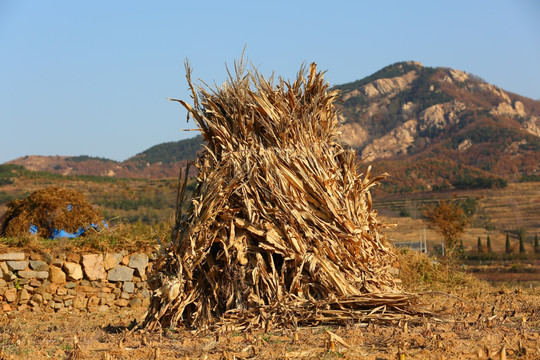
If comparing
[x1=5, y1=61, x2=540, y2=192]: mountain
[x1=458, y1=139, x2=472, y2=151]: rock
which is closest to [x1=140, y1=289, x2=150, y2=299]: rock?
[x1=5, y1=61, x2=540, y2=192]: mountain

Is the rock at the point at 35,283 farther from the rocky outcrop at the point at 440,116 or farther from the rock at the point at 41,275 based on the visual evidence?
the rocky outcrop at the point at 440,116

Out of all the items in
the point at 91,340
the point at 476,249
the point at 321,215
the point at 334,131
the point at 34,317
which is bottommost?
the point at 476,249

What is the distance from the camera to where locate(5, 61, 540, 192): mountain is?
199 feet

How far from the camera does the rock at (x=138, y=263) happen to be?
10.4m

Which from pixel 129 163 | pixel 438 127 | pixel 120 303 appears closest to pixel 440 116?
pixel 438 127

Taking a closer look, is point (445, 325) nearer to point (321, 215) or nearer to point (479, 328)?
point (479, 328)

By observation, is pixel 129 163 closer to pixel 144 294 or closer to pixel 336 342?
pixel 144 294

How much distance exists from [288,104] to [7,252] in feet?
21.2

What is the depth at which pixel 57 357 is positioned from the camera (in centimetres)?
446

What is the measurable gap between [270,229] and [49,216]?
8.08 metres

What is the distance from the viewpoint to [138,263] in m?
10.4

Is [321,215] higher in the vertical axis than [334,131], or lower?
lower

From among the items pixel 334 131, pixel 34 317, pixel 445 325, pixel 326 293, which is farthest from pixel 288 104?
pixel 34 317

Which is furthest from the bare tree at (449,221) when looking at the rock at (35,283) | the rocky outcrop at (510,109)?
the rocky outcrop at (510,109)
